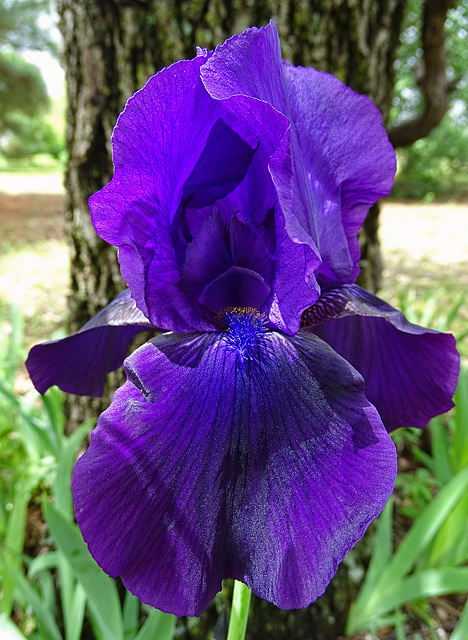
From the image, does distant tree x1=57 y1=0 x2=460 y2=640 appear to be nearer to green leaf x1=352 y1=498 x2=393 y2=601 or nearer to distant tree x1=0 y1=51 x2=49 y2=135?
green leaf x1=352 y1=498 x2=393 y2=601

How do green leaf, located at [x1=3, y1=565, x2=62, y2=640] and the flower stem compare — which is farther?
green leaf, located at [x1=3, y1=565, x2=62, y2=640]

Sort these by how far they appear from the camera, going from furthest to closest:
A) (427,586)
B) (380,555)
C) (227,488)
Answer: (380,555), (427,586), (227,488)

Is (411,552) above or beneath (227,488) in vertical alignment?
beneath

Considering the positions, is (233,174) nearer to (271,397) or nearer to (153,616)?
(271,397)

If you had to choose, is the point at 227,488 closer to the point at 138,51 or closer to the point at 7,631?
the point at 7,631

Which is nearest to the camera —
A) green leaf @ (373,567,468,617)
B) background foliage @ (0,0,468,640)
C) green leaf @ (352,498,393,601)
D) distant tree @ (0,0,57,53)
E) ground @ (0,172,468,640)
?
background foliage @ (0,0,468,640)

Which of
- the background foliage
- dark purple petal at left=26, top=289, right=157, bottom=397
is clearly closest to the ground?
the background foliage

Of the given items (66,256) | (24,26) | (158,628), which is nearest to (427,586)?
(158,628)
